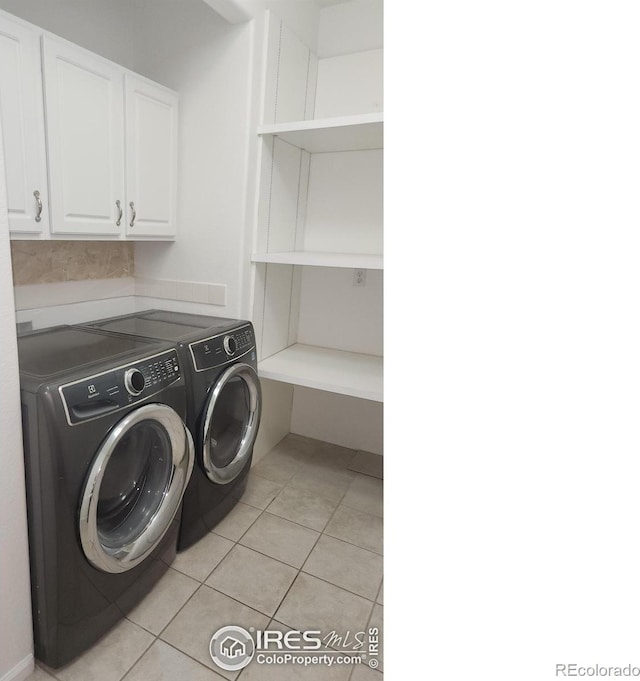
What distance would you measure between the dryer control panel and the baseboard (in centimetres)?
77

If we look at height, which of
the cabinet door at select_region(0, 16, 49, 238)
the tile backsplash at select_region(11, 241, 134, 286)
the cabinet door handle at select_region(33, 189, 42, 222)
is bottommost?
the tile backsplash at select_region(11, 241, 134, 286)

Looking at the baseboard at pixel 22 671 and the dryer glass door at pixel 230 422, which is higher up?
the dryer glass door at pixel 230 422

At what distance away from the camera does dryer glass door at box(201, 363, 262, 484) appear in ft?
5.59

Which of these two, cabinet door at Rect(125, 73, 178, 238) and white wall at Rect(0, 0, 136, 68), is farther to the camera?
cabinet door at Rect(125, 73, 178, 238)

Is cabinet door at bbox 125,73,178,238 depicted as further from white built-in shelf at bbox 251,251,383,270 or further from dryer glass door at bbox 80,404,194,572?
dryer glass door at bbox 80,404,194,572

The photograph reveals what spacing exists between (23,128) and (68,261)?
2.39 feet

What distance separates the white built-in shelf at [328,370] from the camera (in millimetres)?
2068

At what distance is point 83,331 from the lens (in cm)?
176

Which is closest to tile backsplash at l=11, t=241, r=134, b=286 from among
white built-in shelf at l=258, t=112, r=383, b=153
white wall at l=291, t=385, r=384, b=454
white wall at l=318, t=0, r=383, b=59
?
white built-in shelf at l=258, t=112, r=383, b=153

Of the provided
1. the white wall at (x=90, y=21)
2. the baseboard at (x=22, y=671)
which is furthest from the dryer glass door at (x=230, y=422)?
the white wall at (x=90, y=21)

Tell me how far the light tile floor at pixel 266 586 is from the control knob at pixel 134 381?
0.84 metres

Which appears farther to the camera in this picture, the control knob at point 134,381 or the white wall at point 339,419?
the white wall at point 339,419

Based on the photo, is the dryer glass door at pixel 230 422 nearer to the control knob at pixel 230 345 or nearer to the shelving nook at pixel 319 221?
the control knob at pixel 230 345
